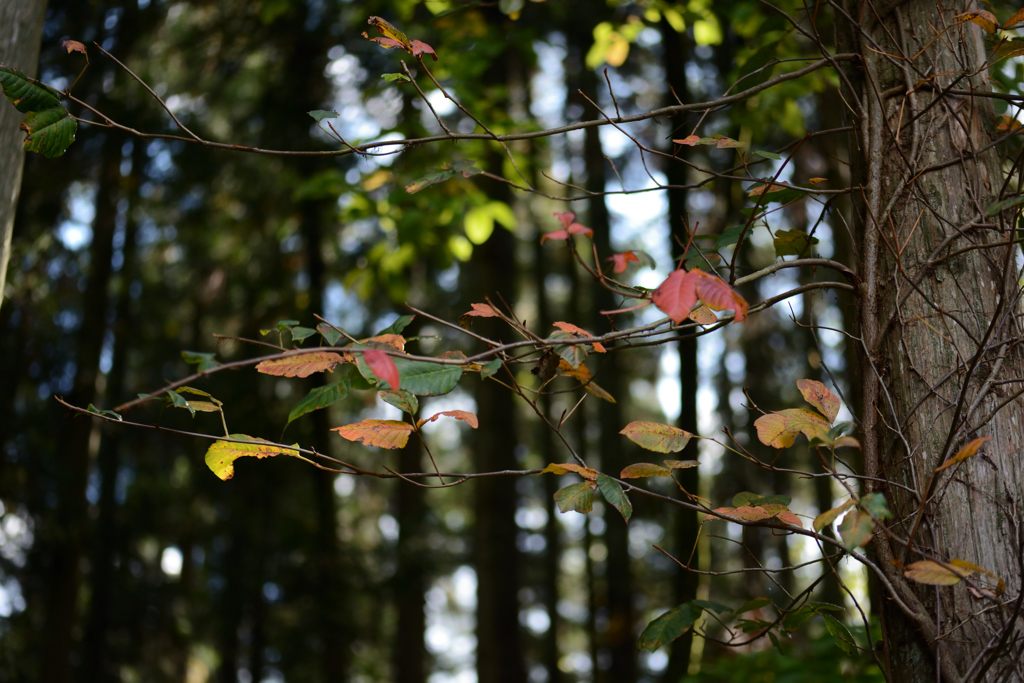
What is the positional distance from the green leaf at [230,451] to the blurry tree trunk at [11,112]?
0.93 meters

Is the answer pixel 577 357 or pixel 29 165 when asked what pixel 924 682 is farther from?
pixel 29 165

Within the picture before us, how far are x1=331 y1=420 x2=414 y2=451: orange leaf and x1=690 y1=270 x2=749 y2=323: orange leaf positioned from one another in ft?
2.32

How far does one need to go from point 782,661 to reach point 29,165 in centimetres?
708

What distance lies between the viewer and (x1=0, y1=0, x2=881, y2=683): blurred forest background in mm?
4359

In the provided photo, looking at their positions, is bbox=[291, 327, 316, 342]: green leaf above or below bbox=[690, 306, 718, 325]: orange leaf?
below

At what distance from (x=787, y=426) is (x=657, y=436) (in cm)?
29

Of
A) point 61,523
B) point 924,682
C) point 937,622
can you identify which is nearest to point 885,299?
point 937,622

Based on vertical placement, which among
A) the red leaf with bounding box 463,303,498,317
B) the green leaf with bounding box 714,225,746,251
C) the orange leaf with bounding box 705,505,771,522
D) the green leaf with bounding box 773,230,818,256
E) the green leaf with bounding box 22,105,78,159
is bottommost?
the orange leaf with bounding box 705,505,771,522

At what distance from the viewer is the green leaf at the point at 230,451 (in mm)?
1523

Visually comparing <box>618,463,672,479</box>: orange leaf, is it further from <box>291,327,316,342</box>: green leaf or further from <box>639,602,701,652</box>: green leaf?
<box>291,327,316,342</box>: green leaf

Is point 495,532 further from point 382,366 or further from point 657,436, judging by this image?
point 382,366

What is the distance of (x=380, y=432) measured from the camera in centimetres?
152

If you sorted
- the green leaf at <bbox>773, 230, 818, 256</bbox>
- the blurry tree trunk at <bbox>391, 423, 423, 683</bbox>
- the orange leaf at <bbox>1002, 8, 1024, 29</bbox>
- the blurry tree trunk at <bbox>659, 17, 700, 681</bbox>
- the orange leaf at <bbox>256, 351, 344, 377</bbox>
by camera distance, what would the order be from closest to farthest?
the orange leaf at <bbox>256, 351, 344, 377</bbox>, the orange leaf at <bbox>1002, 8, 1024, 29</bbox>, the green leaf at <bbox>773, 230, 818, 256</bbox>, the blurry tree trunk at <bbox>659, 17, 700, 681</bbox>, the blurry tree trunk at <bbox>391, 423, 423, 683</bbox>

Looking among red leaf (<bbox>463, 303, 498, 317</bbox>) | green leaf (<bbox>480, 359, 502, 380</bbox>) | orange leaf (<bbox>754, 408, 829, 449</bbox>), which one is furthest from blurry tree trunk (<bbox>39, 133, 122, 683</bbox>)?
orange leaf (<bbox>754, 408, 829, 449</bbox>)
